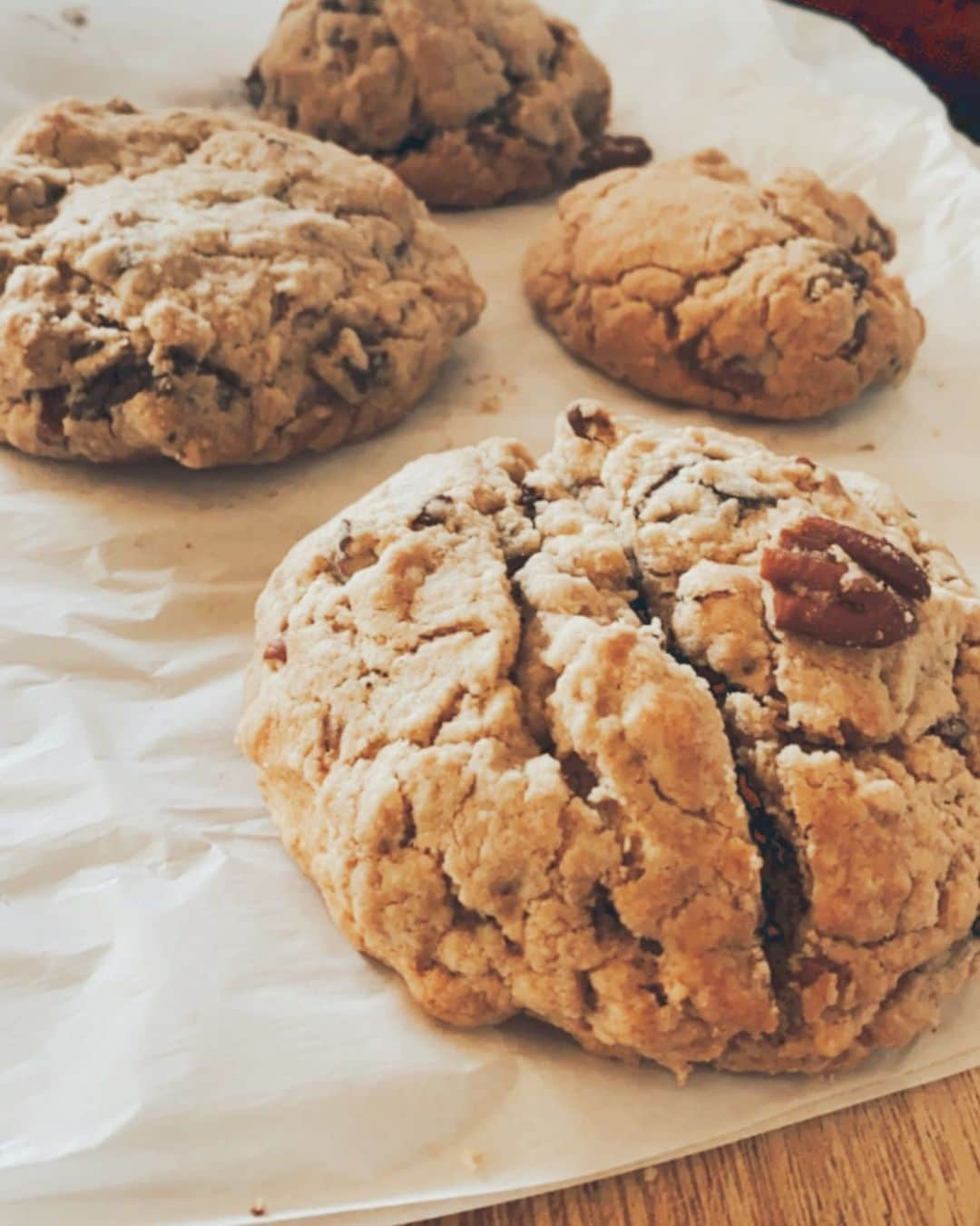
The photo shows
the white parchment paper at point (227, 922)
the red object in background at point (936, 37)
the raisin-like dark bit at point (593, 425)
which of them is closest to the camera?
the white parchment paper at point (227, 922)

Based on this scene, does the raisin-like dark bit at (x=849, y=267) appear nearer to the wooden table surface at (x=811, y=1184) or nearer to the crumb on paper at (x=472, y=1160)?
the wooden table surface at (x=811, y=1184)

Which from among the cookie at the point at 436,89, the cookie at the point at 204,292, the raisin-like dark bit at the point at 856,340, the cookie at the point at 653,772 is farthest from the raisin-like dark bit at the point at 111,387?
the raisin-like dark bit at the point at 856,340

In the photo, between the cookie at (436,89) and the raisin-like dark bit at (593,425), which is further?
the cookie at (436,89)

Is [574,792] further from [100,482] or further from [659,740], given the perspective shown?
[100,482]

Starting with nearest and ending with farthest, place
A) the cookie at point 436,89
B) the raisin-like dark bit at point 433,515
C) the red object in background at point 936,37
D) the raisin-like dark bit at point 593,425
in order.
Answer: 1. the raisin-like dark bit at point 433,515
2. the raisin-like dark bit at point 593,425
3. the cookie at point 436,89
4. the red object in background at point 936,37

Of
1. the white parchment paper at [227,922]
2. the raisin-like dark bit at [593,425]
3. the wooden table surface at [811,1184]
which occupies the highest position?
the raisin-like dark bit at [593,425]

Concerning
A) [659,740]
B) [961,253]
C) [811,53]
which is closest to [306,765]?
[659,740]

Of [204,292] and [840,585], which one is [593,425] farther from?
[204,292]
